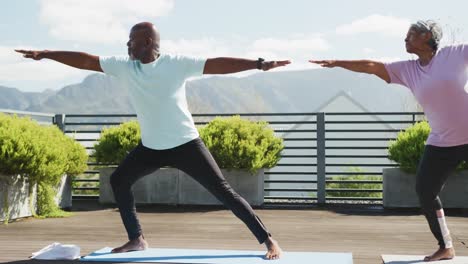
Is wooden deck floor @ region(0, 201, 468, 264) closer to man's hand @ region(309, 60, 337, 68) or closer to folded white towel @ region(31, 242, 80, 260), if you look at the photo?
folded white towel @ region(31, 242, 80, 260)

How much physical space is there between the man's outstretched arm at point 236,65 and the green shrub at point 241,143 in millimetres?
5052

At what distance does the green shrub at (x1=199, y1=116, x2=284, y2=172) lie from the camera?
9578 mm

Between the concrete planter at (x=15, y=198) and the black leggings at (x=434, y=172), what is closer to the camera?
the black leggings at (x=434, y=172)

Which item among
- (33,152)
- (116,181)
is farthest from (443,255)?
(33,152)

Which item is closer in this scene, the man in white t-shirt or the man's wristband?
the man's wristband

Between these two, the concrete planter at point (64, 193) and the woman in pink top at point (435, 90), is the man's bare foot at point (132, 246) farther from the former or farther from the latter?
the concrete planter at point (64, 193)

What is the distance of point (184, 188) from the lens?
32.2ft

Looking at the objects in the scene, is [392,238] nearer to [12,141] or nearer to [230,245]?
[230,245]

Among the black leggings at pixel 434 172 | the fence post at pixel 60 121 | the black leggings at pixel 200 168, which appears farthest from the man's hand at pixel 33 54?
the fence post at pixel 60 121

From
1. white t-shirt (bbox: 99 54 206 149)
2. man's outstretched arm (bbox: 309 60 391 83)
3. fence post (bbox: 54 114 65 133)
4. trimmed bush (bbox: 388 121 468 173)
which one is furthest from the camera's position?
fence post (bbox: 54 114 65 133)

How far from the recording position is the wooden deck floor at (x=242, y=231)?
229 inches

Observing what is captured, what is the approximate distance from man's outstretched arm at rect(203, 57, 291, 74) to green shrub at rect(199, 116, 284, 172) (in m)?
5.05

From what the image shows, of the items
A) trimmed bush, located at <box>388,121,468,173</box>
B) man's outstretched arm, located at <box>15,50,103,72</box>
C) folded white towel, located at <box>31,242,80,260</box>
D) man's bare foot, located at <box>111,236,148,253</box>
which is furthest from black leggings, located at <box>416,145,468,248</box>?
trimmed bush, located at <box>388,121,468,173</box>

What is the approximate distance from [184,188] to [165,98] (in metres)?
5.31
